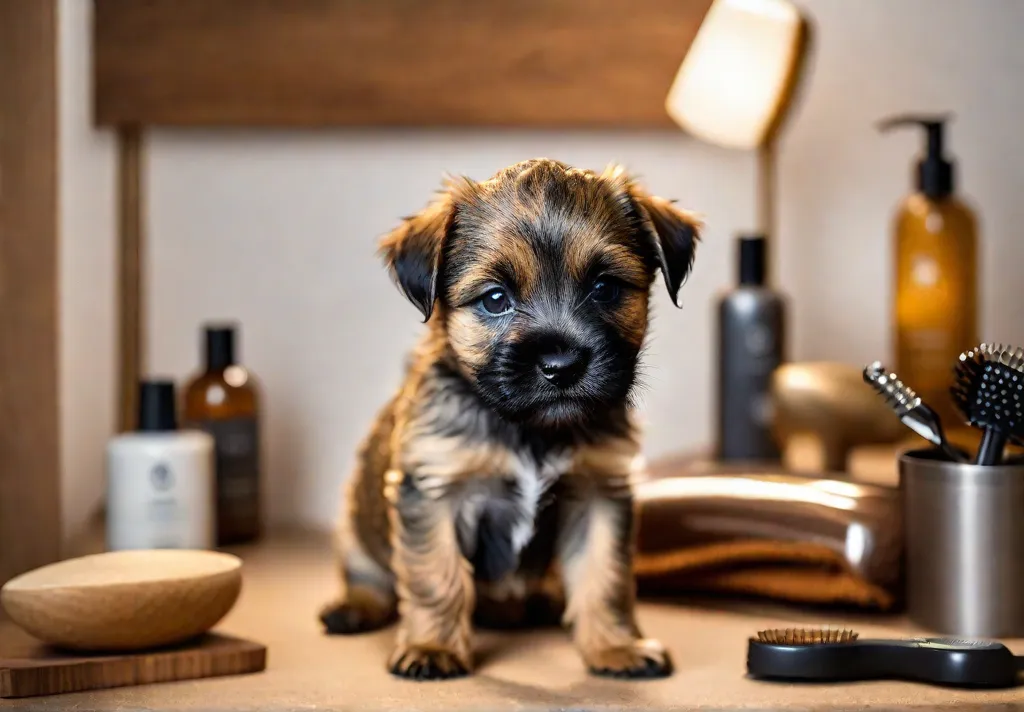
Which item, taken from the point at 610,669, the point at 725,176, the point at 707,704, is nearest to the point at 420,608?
the point at 610,669

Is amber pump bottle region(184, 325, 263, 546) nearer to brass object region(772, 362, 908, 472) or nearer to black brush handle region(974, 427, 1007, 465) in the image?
brass object region(772, 362, 908, 472)

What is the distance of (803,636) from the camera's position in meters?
1.06

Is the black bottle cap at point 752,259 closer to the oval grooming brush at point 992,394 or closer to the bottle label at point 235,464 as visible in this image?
the oval grooming brush at point 992,394

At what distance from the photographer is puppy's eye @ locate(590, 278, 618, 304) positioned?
38.7 inches

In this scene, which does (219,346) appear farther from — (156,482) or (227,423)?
(156,482)

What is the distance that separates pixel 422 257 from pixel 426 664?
0.39 meters

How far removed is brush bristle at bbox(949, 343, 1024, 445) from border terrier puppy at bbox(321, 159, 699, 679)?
0.31m

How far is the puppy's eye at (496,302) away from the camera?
3.22 feet

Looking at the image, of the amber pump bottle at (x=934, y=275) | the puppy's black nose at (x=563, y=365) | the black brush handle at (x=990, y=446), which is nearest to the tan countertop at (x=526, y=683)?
the black brush handle at (x=990, y=446)

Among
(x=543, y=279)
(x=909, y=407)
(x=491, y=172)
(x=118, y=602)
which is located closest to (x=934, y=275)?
(x=909, y=407)

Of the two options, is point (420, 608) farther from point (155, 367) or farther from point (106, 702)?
point (155, 367)

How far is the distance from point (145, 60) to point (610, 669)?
125 centimetres

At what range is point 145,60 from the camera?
5.82 feet

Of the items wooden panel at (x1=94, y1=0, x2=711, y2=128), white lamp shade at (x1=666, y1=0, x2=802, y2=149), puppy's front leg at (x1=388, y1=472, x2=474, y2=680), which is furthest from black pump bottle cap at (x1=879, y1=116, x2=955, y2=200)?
puppy's front leg at (x1=388, y1=472, x2=474, y2=680)
